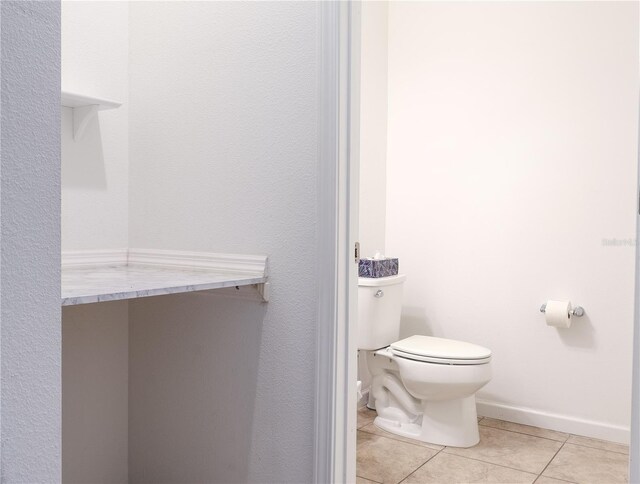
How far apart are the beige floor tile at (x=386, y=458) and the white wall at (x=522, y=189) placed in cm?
65

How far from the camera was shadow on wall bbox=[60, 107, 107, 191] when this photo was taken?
1.85 metres

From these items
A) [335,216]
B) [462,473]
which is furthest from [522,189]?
[335,216]

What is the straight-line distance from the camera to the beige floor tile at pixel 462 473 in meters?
2.22

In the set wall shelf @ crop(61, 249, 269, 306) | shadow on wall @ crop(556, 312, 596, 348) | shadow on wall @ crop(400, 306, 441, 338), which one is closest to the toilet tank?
shadow on wall @ crop(400, 306, 441, 338)

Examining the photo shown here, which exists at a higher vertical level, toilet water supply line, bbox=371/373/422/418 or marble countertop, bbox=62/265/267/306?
marble countertop, bbox=62/265/267/306

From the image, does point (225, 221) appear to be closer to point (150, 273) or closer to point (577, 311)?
point (150, 273)

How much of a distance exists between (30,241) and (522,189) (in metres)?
2.59

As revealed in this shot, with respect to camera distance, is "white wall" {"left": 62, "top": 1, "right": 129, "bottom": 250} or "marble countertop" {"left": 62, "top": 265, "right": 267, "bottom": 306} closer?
"marble countertop" {"left": 62, "top": 265, "right": 267, "bottom": 306}

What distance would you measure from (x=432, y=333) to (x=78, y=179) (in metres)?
2.01

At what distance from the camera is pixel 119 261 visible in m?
2.01

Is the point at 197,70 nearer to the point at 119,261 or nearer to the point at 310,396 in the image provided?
the point at 119,261

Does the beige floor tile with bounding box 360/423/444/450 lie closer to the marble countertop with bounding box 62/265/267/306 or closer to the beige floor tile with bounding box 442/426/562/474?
the beige floor tile with bounding box 442/426/562/474

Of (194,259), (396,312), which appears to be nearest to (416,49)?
(396,312)

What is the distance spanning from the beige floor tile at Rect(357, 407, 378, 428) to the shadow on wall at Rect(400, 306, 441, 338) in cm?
46
